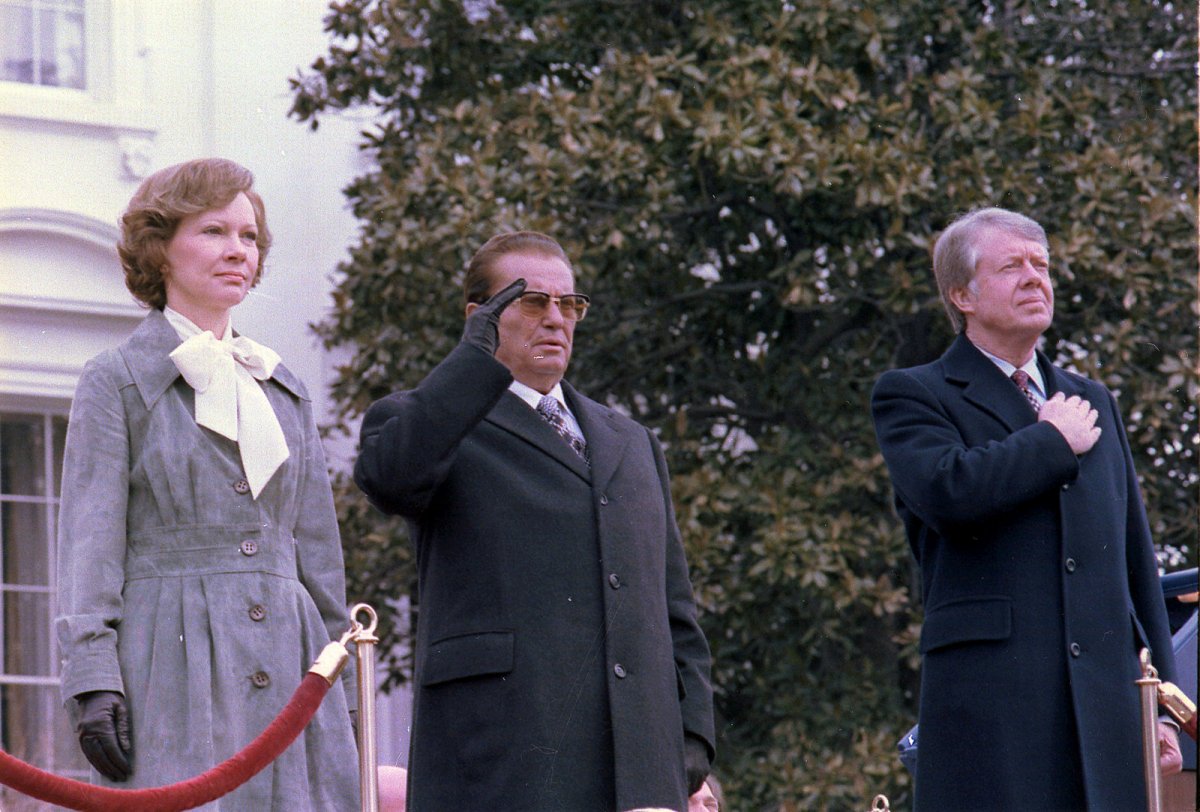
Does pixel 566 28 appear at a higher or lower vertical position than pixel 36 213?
higher

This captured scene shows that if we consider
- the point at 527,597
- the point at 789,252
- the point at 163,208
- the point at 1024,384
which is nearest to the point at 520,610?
the point at 527,597

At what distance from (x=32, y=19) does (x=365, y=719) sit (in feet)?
24.5

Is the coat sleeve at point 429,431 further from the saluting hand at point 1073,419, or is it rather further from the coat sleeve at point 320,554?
the saluting hand at point 1073,419

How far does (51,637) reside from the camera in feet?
35.7

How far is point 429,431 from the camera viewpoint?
451cm

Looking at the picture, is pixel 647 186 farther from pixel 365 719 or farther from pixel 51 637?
pixel 365 719

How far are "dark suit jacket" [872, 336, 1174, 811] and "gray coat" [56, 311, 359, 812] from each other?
132cm

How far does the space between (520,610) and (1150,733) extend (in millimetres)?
1486

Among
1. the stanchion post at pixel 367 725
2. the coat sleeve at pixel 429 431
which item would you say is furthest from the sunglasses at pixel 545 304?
the stanchion post at pixel 367 725

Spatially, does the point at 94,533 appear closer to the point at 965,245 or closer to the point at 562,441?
the point at 562,441

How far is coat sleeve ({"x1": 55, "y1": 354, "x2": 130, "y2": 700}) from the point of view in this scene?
14.5 feet

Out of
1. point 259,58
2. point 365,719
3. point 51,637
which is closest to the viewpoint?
point 365,719

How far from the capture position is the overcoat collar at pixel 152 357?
15.5 feet

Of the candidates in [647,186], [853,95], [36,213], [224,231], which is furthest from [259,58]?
[224,231]
